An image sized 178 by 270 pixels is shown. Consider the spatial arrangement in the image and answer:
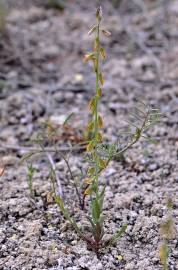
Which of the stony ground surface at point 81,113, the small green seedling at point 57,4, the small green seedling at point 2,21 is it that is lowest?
the stony ground surface at point 81,113

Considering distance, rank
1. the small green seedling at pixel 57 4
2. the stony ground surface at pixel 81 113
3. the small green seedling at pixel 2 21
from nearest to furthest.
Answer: the stony ground surface at pixel 81 113 < the small green seedling at pixel 2 21 < the small green seedling at pixel 57 4

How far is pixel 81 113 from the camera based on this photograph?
3139 mm

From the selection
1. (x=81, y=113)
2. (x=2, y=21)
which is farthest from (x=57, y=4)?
(x=81, y=113)

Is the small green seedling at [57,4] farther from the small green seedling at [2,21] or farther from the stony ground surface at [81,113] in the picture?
the small green seedling at [2,21]

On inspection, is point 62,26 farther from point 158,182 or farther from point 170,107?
point 158,182

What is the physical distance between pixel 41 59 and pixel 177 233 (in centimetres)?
219

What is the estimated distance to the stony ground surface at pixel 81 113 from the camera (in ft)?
6.29

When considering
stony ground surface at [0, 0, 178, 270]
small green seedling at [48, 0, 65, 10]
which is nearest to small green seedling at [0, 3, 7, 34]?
stony ground surface at [0, 0, 178, 270]

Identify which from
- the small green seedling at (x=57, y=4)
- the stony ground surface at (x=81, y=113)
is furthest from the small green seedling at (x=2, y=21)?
the small green seedling at (x=57, y=4)

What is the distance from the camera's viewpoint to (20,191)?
2.29 meters

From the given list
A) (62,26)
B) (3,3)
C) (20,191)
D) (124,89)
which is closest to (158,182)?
(20,191)

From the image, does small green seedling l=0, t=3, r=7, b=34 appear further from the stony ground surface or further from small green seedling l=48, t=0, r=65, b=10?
small green seedling l=48, t=0, r=65, b=10

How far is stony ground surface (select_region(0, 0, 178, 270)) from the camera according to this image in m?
1.92

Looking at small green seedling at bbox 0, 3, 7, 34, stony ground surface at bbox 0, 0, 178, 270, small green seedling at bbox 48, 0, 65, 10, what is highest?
small green seedling at bbox 48, 0, 65, 10
